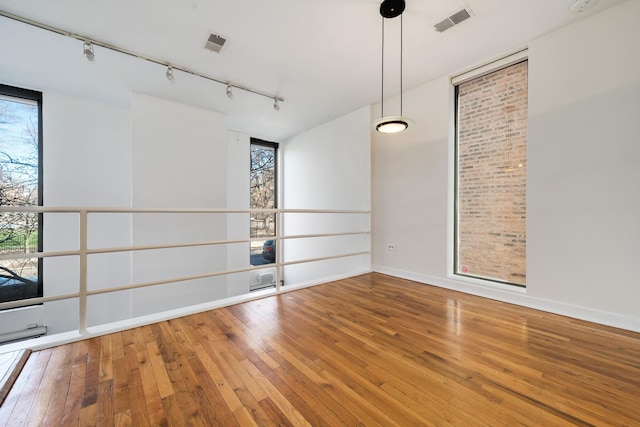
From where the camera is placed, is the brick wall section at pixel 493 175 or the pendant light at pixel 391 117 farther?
the brick wall section at pixel 493 175

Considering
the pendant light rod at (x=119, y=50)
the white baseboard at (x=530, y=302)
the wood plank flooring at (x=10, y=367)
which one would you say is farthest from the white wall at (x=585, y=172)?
the wood plank flooring at (x=10, y=367)

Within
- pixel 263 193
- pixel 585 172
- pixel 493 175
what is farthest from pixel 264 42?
pixel 263 193

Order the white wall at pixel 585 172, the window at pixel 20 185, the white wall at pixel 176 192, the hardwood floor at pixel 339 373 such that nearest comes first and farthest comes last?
1. the hardwood floor at pixel 339 373
2. the white wall at pixel 585 172
3. the window at pixel 20 185
4. the white wall at pixel 176 192

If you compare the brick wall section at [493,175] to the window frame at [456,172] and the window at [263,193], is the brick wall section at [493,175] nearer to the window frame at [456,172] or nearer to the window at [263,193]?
the window frame at [456,172]

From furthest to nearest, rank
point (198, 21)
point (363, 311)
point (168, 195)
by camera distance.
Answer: point (168, 195) < point (363, 311) < point (198, 21)

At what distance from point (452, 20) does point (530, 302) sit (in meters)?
2.61

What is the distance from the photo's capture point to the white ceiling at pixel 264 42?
6.42 ft

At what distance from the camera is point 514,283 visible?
253cm

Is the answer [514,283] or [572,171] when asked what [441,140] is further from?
[514,283]

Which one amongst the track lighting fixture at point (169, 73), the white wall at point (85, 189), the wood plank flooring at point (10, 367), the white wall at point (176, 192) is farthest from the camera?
the white wall at point (176, 192)

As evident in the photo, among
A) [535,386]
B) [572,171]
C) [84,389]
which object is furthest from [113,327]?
[572,171]

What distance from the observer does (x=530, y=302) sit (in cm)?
232

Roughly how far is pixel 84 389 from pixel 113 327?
0.70m

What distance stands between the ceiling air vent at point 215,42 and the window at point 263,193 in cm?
283
